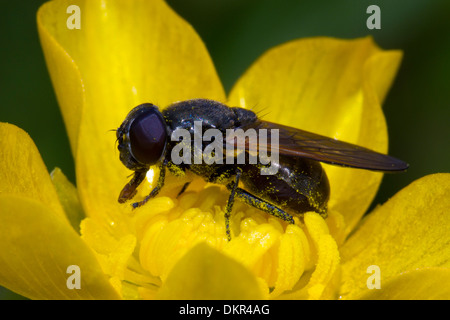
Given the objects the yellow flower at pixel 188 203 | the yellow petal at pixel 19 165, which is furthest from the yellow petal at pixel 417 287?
the yellow petal at pixel 19 165

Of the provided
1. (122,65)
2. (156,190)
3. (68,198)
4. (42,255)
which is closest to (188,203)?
(156,190)

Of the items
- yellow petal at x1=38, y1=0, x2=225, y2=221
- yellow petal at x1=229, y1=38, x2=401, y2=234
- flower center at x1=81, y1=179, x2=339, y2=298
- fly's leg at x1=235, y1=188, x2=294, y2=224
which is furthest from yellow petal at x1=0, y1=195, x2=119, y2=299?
yellow petal at x1=229, y1=38, x2=401, y2=234

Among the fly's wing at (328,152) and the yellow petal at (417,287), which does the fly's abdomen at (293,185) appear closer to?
the fly's wing at (328,152)

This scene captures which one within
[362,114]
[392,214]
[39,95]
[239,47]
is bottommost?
[392,214]

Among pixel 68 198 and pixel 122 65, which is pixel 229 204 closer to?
pixel 68 198

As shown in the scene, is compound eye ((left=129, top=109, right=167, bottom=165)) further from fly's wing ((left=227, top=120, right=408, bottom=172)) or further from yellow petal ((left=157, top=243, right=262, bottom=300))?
yellow petal ((left=157, top=243, right=262, bottom=300))
